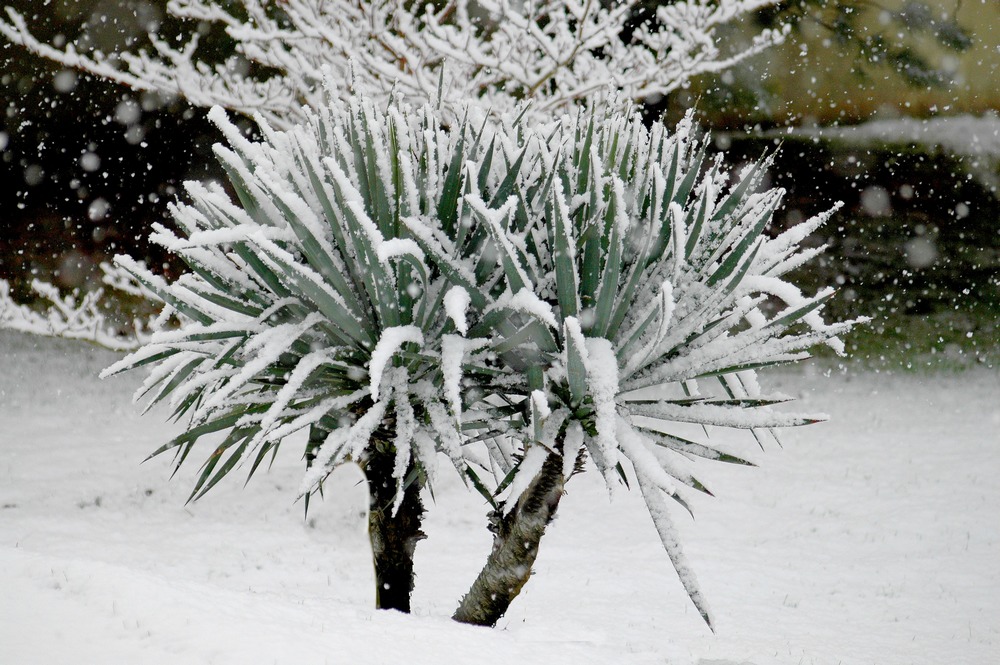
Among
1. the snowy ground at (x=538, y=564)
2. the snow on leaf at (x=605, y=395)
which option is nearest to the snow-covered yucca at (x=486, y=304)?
the snow on leaf at (x=605, y=395)

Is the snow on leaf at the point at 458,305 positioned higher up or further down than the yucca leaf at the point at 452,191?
further down

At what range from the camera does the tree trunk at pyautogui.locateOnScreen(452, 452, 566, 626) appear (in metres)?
2.52

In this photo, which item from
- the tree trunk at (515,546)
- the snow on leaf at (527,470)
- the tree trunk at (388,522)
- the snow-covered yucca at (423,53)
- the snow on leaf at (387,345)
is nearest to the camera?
the snow on leaf at (387,345)

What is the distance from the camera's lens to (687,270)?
8.38 ft

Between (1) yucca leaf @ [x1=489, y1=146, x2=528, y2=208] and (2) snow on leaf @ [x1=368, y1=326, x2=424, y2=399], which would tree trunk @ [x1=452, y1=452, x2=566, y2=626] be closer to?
(2) snow on leaf @ [x1=368, y1=326, x2=424, y2=399]

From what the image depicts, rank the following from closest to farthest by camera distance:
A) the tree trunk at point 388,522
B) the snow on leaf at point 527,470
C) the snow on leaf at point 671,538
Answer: the snow on leaf at point 527,470
the snow on leaf at point 671,538
the tree trunk at point 388,522

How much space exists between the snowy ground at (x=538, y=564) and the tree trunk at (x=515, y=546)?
0.15 m

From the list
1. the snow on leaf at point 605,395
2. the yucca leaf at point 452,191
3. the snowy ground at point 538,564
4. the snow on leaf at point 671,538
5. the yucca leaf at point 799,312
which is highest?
the yucca leaf at point 799,312

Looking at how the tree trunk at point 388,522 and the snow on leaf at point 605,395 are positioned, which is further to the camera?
the tree trunk at point 388,522

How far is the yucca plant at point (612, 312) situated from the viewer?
7.18 ft

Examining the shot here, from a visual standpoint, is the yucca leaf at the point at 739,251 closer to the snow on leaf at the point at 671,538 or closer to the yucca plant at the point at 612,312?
the yucca plant at the point at 612,312

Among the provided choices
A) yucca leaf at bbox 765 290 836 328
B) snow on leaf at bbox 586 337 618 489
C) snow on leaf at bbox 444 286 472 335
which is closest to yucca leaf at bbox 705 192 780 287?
yucca leaf at bbox 765 290 836 328

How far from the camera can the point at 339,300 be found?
2.35 m

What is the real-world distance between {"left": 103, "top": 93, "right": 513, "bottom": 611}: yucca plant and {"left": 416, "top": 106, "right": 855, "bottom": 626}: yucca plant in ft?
0.47
